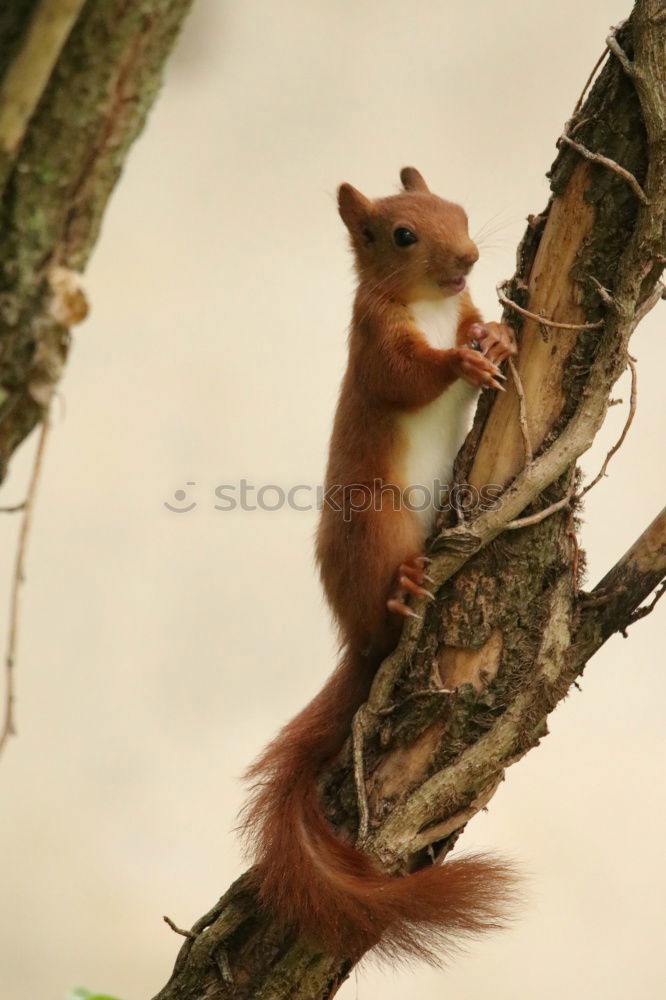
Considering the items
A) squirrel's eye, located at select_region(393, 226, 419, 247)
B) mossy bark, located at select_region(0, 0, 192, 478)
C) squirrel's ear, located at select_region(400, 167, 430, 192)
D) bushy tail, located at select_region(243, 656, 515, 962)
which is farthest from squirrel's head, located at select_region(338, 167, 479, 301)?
mossy bark, located at select_region(0, 0, 192, 478)

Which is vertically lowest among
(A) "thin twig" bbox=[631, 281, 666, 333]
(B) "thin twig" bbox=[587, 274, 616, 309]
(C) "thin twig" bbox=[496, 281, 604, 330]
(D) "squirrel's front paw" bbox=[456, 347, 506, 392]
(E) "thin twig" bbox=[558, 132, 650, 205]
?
(D) "squirrel's front paw" bbox=[456, 347, 506, 392]

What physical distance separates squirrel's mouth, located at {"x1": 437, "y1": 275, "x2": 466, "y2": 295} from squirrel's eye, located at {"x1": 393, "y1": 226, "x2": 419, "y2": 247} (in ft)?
0.33

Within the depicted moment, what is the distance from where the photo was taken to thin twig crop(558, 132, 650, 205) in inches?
67.4

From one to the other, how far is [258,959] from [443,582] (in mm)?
661

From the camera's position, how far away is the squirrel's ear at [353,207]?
2.41 m

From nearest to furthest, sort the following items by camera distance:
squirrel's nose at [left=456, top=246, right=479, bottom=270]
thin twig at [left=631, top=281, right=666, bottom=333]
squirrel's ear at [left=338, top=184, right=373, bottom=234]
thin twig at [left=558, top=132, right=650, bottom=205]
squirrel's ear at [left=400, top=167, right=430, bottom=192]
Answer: thin twig at [left=558, top=132, right=650, bottom=205] < thin twig at [left=631, top=281, right=666, bottom=333] < squirrel's nose at [left=456, top=246, right=479, bottom=270] < squirrel's ear at [left=338, top=184, right=373, bottom=234] < squirrel's ear at [left=400, top=167, right=430, bottom=192]

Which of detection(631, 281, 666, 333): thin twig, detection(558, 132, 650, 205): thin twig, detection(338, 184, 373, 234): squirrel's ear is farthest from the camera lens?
detection(338, 184, 373, 234): squirrel's ear

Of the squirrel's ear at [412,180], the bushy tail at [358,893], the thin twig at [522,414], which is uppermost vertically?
the squirrel's ear at [412,180]

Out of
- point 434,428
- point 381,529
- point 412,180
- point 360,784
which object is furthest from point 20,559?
point 412,180

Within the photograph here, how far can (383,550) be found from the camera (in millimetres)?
2051

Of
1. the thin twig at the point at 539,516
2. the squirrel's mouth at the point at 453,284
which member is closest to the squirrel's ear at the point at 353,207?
the squirrel's mouth at the point at 453,284

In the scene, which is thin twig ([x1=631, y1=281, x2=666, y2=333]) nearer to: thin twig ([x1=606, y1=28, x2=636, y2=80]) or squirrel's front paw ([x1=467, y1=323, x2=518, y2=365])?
squirrel's front paw ([x1=467, y1=323, x2=518, y2=365])

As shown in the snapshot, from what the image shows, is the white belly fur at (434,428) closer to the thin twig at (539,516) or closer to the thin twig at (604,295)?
the thin twig at (539,516)

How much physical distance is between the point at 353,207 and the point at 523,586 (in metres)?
1.01
